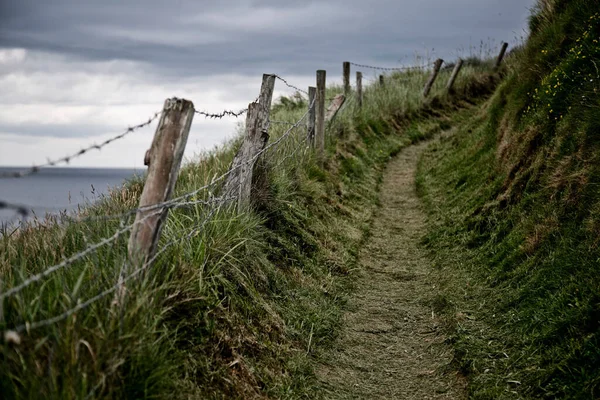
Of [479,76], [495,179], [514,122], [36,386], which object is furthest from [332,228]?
[479,76]

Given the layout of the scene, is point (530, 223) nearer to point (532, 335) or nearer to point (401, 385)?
point (532, 335)

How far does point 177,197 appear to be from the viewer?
16.5 ft

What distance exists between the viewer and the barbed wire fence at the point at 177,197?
9.91ft

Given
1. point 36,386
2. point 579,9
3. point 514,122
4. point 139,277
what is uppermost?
point 579,9

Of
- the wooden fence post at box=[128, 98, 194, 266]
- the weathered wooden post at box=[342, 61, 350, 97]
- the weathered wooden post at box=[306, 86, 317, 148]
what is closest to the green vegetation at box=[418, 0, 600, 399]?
the weathered wooden post at box=[306, 86, 317, 148]

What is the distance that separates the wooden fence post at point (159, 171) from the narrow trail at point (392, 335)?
2208 millimetres

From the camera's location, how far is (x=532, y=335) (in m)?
5.01

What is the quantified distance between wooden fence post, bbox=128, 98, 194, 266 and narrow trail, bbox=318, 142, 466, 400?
2.21m

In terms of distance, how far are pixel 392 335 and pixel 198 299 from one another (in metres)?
2.64

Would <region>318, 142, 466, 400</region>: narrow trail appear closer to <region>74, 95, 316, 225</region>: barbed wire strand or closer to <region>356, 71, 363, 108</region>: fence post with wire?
<region>74, 95, 316, 225</region>: barbed wire strand

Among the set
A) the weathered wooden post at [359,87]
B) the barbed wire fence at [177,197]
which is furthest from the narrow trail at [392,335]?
the weathered wooden post at [359,87]

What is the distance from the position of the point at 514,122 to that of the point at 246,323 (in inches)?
246

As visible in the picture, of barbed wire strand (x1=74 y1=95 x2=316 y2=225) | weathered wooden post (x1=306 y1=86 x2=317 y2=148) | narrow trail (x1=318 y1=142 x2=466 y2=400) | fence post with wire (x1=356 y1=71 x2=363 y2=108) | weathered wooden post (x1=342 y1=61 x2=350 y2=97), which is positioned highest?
weathered wooden post (x1=342 y1=61 x2=350 y2=97)

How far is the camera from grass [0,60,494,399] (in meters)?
3.01
